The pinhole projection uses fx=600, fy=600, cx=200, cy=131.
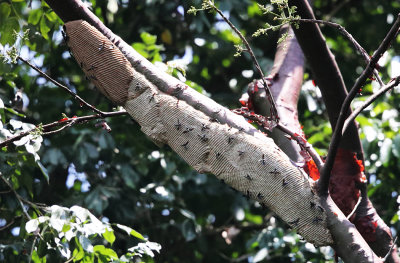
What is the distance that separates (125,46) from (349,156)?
2.79 feet

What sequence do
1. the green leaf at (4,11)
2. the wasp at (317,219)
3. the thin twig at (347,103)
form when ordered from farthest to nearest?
the green leaf at (4,11)
the wasp at (317,219)
the thin twig at (347,103)

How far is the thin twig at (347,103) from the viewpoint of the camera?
54.3 inches

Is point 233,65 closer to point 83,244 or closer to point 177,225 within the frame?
point 177,225

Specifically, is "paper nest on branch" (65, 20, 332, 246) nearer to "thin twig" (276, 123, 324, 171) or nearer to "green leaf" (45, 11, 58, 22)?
"thin twig" (276, 123, 324, 171)

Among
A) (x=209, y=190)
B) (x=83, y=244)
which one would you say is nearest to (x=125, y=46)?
(x=83, y=244)

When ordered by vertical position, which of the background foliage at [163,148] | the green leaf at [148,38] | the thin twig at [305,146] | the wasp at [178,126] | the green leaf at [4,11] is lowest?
the background foliage at [163,148]

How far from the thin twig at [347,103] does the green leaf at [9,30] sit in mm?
1314

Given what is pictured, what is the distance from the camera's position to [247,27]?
13.1ft

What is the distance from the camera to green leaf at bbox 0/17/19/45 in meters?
2.26

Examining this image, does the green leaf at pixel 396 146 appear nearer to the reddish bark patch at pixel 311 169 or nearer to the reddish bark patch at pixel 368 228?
the reddish bark patch at pixel 368 228

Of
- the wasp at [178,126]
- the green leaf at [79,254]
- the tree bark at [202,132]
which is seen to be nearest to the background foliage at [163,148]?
the green leaf at [79,254]

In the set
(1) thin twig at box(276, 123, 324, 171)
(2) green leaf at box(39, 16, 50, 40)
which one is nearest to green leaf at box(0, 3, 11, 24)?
(2) green leaf at box(39, 16, 50, 40)

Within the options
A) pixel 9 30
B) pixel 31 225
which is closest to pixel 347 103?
pixel 31 225

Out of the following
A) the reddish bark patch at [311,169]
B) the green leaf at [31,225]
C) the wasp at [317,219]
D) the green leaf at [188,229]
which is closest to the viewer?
the wasp at [317,219]
